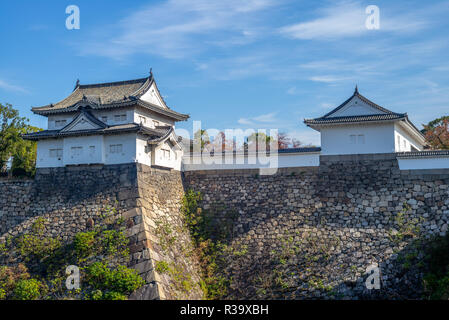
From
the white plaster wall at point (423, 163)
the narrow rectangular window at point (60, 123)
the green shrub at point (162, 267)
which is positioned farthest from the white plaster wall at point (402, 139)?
the narrow rectangular window at point (60, 123)

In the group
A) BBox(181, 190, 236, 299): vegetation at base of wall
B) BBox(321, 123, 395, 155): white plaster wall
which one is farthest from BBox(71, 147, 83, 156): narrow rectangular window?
BBox(321, 123, 395, 155): white plaster wall

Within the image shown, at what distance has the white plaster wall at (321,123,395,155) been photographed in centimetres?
2573

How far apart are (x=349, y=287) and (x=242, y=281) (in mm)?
4682

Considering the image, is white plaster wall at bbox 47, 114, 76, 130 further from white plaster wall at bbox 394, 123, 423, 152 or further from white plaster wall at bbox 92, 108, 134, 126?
white plaster wall at bbox 394, 123, 423, 152

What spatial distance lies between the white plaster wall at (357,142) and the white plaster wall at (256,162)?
0.85m

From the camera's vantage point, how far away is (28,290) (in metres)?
22.4

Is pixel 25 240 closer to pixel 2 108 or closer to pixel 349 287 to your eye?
pixel 2 108

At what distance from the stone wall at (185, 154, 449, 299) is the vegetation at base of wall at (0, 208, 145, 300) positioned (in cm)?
515

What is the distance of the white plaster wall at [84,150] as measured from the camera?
26266 mm

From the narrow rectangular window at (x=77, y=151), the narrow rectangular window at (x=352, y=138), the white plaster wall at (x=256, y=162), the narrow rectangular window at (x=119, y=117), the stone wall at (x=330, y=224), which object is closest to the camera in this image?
the stone wall at (x=330, y=224)

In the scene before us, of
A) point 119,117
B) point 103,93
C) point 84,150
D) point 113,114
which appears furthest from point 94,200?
point 103,93
